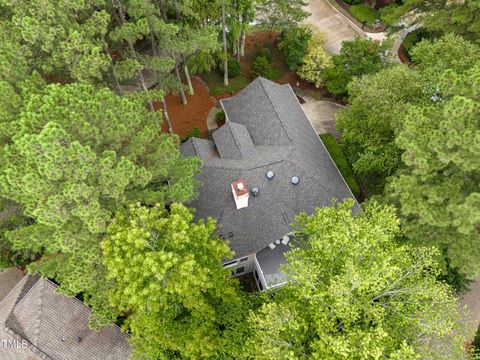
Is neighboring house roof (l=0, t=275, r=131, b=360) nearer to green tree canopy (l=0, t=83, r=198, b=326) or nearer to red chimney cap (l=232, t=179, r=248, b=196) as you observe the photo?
green tree canopy (l=0, t=83, r=198, b=326)

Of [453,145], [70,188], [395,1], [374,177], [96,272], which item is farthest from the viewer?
[395,1]

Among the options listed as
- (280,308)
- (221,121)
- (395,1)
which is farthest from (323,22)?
(280,308)

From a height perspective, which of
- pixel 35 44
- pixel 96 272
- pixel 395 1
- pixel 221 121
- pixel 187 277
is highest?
pixel 35 44

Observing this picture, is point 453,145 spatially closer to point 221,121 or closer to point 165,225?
point 165,225

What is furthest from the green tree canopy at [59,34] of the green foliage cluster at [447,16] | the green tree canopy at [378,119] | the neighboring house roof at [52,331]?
the green foliage cluster at [447,16]

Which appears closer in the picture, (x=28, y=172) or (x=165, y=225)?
(x=28, y=172)

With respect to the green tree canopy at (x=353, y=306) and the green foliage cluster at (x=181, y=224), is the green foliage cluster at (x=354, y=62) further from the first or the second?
the green tree canopy at (x=353, y=306)

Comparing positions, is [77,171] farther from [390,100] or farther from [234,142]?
[390,100]
